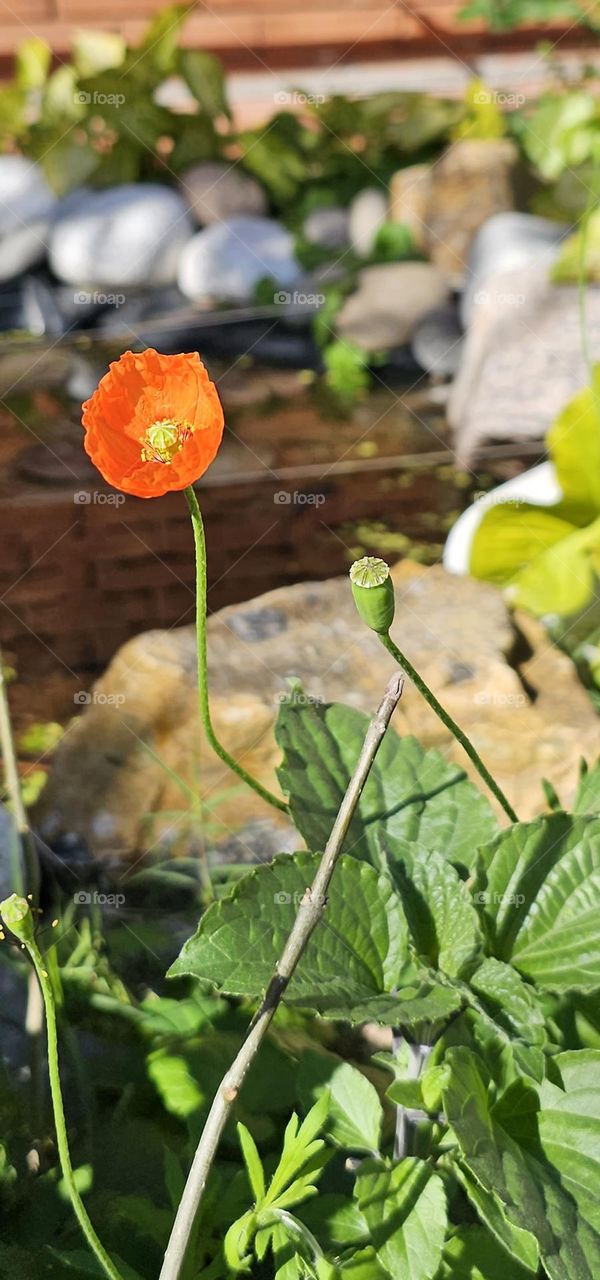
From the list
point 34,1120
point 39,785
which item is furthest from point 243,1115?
point 39,785

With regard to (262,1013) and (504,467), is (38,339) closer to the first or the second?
(504,467)

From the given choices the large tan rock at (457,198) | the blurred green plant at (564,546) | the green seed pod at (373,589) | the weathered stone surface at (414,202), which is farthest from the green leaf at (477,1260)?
the weathered stone surface at (414,202)

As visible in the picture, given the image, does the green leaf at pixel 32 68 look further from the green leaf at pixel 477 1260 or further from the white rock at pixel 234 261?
the green leaf at pixel 477 1260

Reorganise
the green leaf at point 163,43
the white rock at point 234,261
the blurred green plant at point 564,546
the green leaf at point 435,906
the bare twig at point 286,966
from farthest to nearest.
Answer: the green leaf at point 163,43, the white rock at point 234,261, the blurred green plant at point 564,546, the green leaf at point 435,906, the bare twig at point 286,966

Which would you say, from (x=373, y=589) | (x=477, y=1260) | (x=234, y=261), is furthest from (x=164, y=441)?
(x=234, y=261)

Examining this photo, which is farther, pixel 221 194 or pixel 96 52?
pixel 96 52

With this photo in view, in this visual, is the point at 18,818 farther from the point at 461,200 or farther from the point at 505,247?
the point at 461,200
